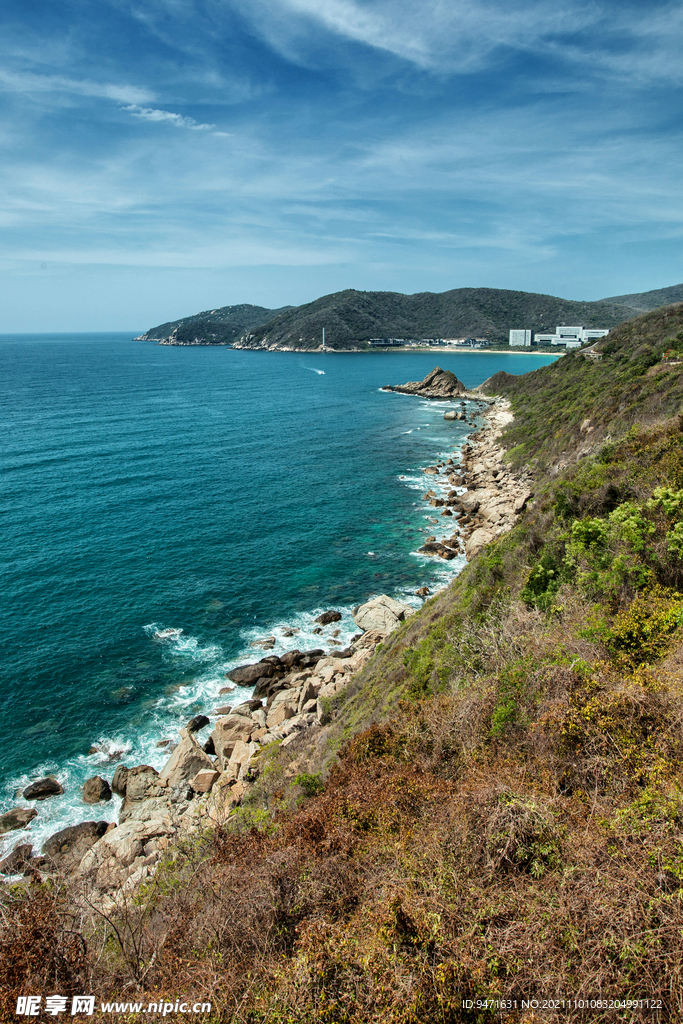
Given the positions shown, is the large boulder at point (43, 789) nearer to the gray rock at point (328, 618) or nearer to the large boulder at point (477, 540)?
the gray rock at point (328, 618)

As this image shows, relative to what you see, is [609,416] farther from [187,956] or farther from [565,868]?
[187,956]

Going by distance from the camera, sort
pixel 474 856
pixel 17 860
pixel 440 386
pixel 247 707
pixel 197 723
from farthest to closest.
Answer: pixel 440 386
pixel 247 707
pixel 197 723
pixel 17 860
pixel 474 856

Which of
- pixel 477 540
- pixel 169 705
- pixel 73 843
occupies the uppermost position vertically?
pixel 477 540

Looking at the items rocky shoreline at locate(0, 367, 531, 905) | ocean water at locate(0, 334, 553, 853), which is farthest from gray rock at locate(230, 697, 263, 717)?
ocean water at locate(0, 334, 553, 853)

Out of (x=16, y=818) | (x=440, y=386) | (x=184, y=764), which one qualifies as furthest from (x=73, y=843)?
(x=440, y=386)

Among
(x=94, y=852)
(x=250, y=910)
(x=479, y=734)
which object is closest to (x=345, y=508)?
(x=94, y=852)

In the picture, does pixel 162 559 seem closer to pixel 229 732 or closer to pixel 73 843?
pixel 229 732
